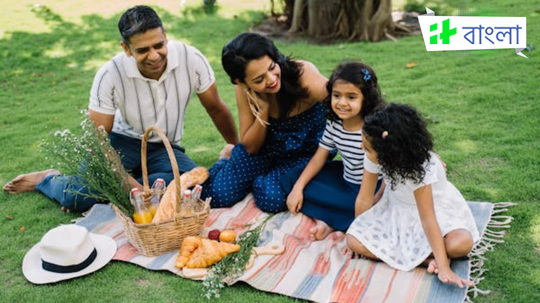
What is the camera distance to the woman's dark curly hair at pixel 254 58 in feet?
11.6

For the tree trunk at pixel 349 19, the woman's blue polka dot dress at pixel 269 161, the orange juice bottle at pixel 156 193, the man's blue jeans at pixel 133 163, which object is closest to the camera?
the orange juice bottle at pixel 156 193

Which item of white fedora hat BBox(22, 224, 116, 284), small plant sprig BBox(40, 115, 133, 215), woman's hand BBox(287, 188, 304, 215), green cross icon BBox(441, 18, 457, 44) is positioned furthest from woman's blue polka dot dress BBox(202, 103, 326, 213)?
green cross icon BBox(441, 18, 457, 44)

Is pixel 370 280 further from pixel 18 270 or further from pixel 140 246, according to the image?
pixel 18 270

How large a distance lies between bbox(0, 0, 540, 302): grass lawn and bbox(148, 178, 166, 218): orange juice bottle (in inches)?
15.3

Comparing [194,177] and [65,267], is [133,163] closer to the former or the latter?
[194,177]

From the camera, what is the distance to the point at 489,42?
20.9ft

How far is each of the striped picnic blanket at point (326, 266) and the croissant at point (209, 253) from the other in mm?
131

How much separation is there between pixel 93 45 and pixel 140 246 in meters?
6.10

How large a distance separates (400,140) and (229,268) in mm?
1212

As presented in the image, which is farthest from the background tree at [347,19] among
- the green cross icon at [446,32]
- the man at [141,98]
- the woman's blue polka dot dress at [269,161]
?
the woman's blue polka dot dress at [269,161]

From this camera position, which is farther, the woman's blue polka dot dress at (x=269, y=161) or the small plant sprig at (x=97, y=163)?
the woman's blue polka dot dress at (x=269, y=161)

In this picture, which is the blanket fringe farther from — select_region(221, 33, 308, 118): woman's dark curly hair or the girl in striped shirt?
select_region(221, 33, 308, 118): woman's dark curly hair

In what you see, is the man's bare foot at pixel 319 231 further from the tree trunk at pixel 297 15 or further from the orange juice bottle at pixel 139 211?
the tree trunk at pixel 297 15

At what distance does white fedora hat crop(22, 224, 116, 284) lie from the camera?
10.8 ft
